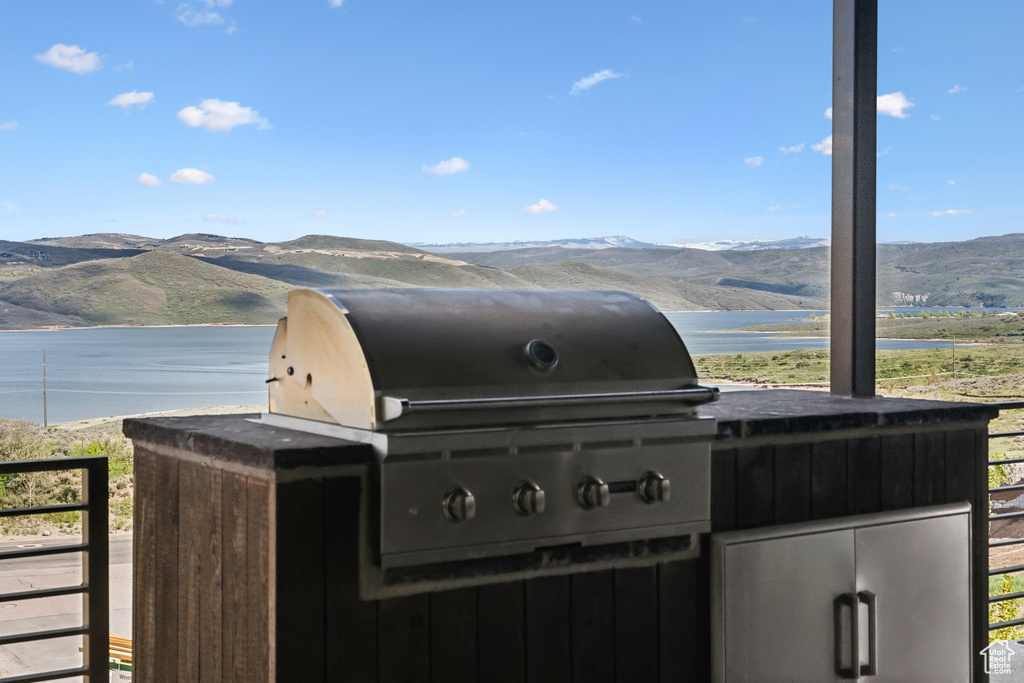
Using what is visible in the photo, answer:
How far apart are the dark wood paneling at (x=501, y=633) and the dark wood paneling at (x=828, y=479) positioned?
2.83 ft

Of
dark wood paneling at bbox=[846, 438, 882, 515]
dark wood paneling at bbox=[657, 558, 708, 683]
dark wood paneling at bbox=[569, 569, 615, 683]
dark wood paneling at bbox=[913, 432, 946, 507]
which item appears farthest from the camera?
dark wood paneling at bbox=[913, 432, 946, 507]

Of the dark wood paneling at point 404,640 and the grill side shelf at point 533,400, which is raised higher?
the grill side shelf at point 533,400

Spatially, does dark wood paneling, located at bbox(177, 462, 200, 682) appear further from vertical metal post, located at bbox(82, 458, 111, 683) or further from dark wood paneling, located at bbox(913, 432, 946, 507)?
dark wood paneling, located at bbox(913, 432, 946, 507)

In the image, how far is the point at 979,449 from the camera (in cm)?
240

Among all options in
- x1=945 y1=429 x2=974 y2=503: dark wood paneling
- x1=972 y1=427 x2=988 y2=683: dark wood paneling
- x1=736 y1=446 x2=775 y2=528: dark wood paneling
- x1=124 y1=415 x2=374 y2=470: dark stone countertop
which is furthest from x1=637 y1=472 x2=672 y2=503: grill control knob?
x1=972 y1=427 x2=988 y2=683: dark wood paneling

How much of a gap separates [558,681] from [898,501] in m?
1.09

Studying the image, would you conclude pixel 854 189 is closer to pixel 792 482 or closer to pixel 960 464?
pixel 960 464

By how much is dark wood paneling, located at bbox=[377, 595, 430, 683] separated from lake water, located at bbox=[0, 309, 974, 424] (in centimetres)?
97

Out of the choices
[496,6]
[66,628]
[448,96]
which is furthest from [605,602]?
[496,6]

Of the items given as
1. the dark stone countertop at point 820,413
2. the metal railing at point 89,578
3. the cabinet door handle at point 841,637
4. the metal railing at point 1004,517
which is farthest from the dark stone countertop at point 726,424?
the cabinet door handle at point 841,637

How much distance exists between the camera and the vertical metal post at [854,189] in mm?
2535

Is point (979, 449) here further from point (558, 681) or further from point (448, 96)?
point (448, 96)

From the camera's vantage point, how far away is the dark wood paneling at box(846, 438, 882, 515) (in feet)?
7.14

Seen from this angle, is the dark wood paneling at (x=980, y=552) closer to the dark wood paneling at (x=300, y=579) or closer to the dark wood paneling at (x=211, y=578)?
the dark wood paneling at (x=300, y=579)
